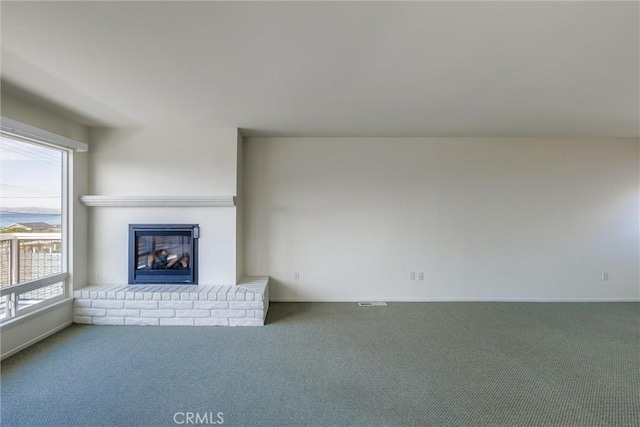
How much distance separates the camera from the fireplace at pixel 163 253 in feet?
11.6

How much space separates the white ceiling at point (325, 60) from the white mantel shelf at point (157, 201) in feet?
3.22

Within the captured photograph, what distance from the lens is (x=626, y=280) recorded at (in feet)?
13.6

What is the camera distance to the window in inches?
104

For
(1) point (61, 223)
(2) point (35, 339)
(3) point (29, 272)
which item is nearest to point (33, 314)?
(2) point (35, 339)

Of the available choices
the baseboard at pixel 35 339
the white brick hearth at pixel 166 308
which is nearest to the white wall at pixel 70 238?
the baseboard at pixel 35 339

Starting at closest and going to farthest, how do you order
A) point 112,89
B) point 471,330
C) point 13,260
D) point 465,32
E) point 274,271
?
1. point 465,32
2. point 112,89
3. point 13,260
4. point 471,330
5. point 274,271

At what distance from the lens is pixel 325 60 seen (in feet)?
6.55

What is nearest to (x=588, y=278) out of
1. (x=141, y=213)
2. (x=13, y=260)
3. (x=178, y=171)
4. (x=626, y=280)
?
(x=626, y=280)

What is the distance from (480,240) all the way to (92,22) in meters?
4.98

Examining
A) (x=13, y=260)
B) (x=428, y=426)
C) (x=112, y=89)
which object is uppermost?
(x=112, y=89)

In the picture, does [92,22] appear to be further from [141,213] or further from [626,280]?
[626,280]

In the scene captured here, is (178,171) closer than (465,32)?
No

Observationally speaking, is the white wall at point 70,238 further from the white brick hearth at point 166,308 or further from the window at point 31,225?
the white brick hearth at point 166,308

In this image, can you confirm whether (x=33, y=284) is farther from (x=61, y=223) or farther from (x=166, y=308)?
(x=166, y=308)
